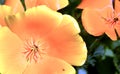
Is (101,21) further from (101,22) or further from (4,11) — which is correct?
(4,11)

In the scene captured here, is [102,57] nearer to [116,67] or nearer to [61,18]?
[116,67]

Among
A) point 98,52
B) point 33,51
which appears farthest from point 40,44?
point 98,52

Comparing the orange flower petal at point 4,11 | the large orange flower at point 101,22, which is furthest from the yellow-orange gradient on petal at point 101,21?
the orange flower petal at point 4,11

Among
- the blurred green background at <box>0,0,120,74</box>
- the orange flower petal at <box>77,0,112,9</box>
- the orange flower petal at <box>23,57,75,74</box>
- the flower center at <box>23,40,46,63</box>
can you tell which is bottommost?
the blurred green background at <box>0,0,120,74</box>

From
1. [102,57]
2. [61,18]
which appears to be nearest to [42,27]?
[61,18]

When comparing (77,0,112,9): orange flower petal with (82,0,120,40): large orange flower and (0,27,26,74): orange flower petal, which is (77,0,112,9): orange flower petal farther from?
(0,27,26,74): orange flower petal

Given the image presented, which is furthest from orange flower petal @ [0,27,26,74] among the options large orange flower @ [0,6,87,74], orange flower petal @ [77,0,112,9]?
orange flower petal @ [77,0,112,9]
